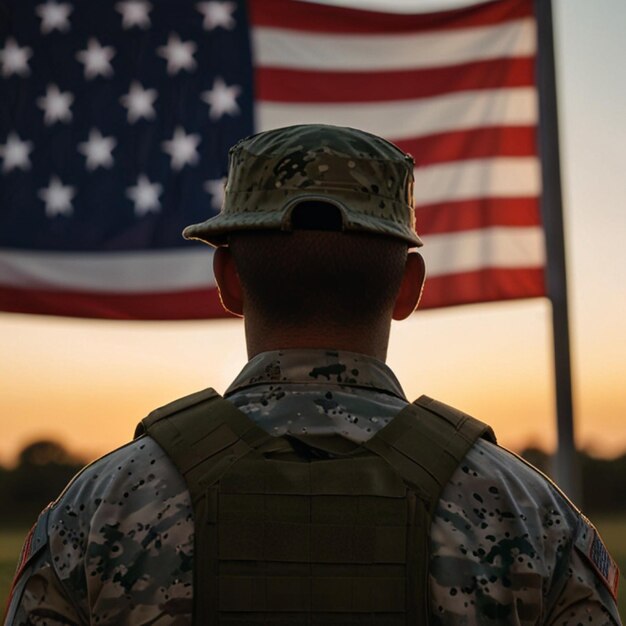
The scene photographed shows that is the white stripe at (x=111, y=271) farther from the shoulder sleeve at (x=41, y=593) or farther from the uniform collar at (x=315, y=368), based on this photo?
the shoulder sleeve at (x=41, y=593)

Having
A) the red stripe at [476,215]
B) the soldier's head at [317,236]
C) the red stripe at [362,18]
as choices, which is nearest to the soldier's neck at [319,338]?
the soldier's head at [317,236]

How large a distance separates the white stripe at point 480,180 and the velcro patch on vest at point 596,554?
5483 mm

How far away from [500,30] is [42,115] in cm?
298

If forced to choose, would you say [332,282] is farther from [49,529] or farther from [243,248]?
[49,529]

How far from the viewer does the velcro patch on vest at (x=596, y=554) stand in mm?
1972

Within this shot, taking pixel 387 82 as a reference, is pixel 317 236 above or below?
below

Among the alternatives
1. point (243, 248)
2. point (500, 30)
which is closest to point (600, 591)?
point (243, 248)

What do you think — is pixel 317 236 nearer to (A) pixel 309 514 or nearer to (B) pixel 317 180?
(B) pixel 317 180

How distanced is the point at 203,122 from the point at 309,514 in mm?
5983

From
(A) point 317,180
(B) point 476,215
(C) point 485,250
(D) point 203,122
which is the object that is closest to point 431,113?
(B) point 476,215

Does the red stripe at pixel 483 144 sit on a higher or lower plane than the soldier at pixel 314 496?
higher

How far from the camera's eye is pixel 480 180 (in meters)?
7.46

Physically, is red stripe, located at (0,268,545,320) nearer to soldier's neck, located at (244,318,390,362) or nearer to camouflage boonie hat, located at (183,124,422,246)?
camouflage boonie hat, located at (183,124,422,246)

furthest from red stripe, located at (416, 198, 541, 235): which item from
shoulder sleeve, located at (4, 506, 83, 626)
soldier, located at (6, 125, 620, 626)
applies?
shoulder sleeve, located at (4, 506, 83, 626)
